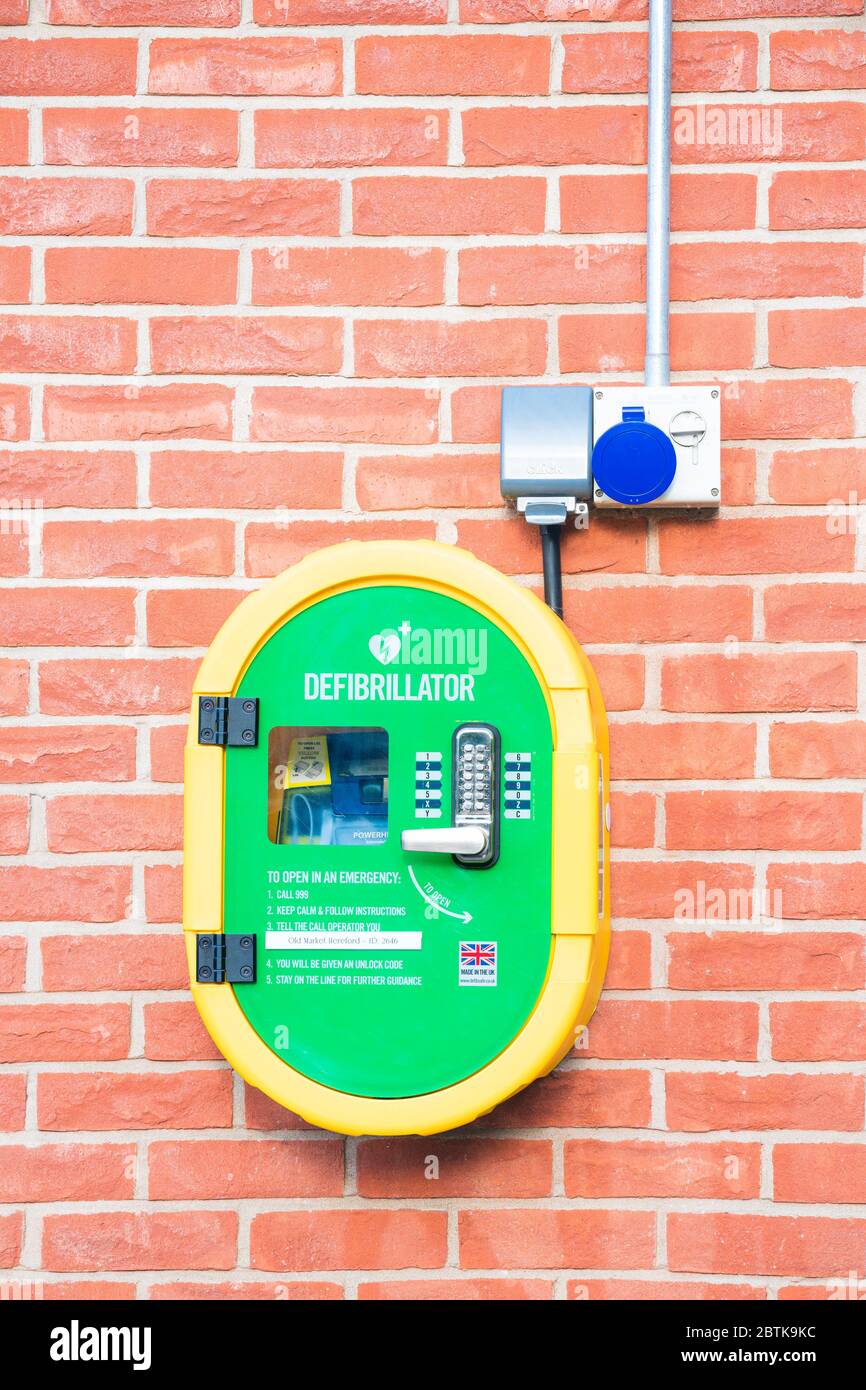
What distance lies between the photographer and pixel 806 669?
169cm

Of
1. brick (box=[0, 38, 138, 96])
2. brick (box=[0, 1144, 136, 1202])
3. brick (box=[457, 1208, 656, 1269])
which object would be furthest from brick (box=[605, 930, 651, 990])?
brick (box=[0, 38, 138, 96])

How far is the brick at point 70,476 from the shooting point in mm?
1723

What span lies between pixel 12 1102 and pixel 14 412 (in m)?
1.03

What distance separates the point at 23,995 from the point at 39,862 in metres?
0.20

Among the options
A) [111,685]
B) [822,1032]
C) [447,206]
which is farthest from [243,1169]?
[447,206]

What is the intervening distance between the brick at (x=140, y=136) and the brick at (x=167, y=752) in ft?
2.79

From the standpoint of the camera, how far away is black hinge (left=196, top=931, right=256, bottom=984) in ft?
4.93

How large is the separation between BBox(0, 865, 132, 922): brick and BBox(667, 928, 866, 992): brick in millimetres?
828

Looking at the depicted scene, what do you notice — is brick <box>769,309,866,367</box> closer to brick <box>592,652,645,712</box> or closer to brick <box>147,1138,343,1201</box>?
brick <box>592,652,645,712</box>

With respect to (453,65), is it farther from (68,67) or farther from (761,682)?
(761,682)

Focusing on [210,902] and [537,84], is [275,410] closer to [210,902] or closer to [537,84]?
[537,84]

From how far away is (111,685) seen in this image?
5.62 feet

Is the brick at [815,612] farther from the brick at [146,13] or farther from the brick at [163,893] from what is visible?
the brick at [146,13]

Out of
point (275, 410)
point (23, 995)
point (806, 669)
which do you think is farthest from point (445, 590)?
point (23, 995)
